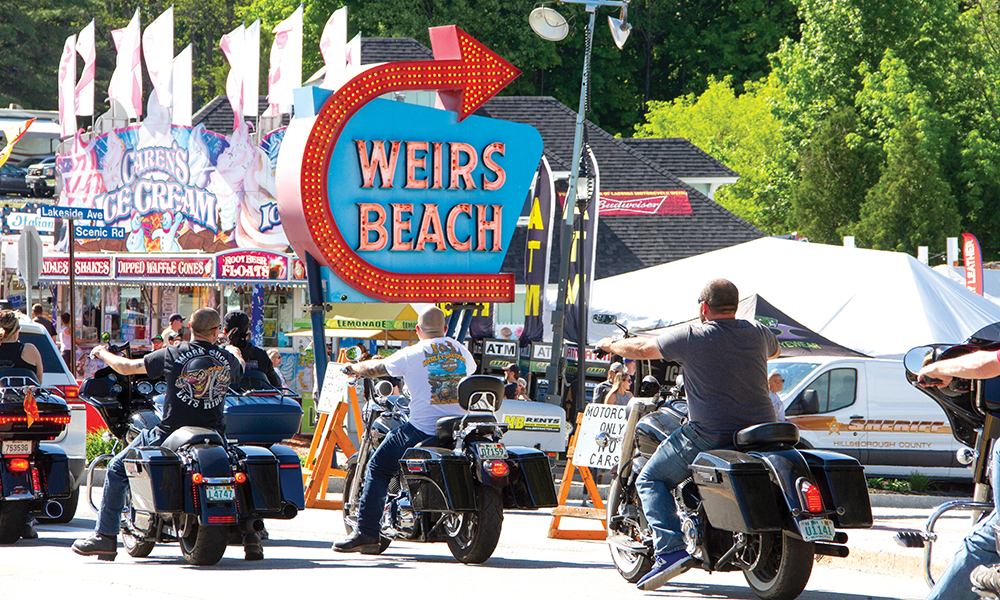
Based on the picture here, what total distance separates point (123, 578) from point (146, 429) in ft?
3.76

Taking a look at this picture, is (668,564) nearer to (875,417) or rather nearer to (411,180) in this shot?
(411,180)

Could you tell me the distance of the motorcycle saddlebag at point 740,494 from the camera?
6480mm

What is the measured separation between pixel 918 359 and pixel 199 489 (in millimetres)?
4213

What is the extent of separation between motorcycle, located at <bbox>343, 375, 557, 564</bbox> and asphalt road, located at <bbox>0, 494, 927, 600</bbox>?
0.69 ft

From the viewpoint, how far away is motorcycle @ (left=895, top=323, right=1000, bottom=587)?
614 cm

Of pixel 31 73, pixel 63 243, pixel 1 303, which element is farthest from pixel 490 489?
pixel 31 73

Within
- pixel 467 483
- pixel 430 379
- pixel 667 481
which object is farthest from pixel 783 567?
pixel 430 379

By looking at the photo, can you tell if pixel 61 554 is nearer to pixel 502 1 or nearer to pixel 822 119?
pixel 822 119

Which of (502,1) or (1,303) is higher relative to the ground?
(502,1)

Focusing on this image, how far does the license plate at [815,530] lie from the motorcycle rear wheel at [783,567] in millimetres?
141

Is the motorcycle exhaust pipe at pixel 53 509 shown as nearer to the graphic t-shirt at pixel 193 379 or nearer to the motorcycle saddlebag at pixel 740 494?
the graphic t-shirt at pixel 193 379

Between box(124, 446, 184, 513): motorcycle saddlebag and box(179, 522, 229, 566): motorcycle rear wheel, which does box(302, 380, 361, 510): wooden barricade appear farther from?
box(124, 446, 184, 513): motorcycle saddlebag

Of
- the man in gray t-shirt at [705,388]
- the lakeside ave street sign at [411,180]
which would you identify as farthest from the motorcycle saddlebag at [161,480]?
the lakeside ave street sign at [411,180]

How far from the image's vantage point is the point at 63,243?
25.6 meters
